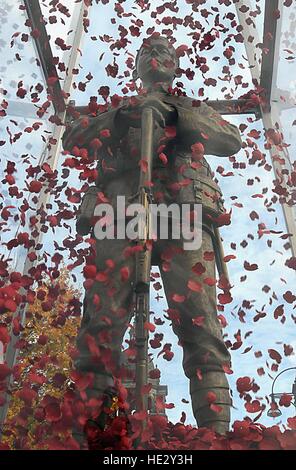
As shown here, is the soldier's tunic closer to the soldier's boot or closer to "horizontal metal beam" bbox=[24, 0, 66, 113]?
the soldier's boot

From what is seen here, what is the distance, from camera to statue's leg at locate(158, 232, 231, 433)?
265 cm

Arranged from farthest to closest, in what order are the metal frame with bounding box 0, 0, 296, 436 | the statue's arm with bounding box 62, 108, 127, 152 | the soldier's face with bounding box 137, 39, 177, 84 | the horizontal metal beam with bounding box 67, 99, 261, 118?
the horizontal metal beam with bounding box 67, 99, 261, 118
the metal frame with bounding box 0, 0, 296, 436
the soldier's face with bounding box 137, 39, 177, 84
the statue's arm with bounding box 62, 108, 127, 152

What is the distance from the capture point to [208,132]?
3334mm

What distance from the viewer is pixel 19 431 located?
295 cm

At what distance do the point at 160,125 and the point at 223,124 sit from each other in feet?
1.63

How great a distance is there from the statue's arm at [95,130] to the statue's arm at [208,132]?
1.50ft

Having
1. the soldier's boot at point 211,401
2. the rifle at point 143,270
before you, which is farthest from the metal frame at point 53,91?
the soldier's boot at point 211,401

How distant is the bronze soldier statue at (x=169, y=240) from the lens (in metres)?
2.72

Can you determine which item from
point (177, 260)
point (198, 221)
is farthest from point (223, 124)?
point (177, 260)

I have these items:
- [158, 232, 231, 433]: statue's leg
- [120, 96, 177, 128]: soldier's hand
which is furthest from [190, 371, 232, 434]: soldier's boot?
[120, 96, 177, 128]: soldier's hand

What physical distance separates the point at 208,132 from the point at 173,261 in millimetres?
994

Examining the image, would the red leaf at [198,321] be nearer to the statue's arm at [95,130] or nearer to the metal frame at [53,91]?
the statue's arm at [95,130]

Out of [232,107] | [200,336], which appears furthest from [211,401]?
[232,107]

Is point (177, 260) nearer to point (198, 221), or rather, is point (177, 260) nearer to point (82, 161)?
point (198, 221)
